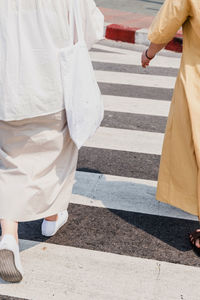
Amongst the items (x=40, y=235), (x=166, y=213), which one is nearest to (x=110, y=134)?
(x=166, y=213)

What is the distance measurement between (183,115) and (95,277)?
35.9 inches

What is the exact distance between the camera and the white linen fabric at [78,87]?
2.56 metres

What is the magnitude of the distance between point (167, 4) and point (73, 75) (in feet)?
1.85

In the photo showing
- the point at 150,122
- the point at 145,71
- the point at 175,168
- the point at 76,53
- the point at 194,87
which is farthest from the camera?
the point at 145,71

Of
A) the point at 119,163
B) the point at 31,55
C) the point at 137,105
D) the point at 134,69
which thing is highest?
the point at 31,55

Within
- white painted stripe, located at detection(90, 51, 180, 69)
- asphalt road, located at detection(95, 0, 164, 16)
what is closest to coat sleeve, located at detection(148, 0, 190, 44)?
white painted stripe, located at detection(90, 51, 180, 69)

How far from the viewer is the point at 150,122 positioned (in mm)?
5184

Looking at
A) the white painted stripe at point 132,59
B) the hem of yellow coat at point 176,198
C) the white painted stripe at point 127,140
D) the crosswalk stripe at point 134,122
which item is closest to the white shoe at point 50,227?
the hem of yellow coat at point 176,198

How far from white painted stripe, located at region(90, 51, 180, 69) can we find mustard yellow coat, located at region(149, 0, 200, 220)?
437 cm

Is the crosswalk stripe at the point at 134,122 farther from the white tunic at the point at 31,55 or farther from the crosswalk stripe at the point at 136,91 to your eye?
the white tunic at the point at 31,55

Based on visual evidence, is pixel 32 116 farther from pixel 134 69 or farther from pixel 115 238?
pixel 134 69

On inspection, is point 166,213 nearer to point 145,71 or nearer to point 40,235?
point 40,235

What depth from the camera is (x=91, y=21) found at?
2688 millimetres

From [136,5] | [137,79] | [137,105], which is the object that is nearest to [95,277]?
[137,105]
